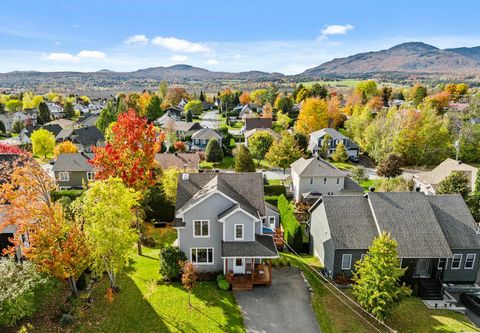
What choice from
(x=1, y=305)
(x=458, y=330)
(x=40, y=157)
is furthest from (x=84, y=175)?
A: (x=458, y=330)

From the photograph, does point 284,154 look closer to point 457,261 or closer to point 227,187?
point 227,187

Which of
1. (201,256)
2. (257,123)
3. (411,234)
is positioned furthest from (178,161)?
(257,123)

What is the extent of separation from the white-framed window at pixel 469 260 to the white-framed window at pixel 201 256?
22973 millimetres

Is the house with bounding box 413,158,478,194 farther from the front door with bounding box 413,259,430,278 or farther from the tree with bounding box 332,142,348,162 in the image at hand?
the front door with bounding box 413,259,430,278

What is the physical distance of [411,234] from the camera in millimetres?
29562

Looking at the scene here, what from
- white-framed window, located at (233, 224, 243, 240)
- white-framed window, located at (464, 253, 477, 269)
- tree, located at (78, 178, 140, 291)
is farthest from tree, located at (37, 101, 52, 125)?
white-framed window, located at (464, 253, 477, 269)

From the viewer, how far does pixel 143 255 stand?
3247 cm

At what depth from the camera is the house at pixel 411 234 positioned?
29.0 metres

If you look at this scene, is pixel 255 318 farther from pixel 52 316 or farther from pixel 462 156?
pixel 462 156

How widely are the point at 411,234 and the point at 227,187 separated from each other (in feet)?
55.5

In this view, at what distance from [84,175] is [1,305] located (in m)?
36.9

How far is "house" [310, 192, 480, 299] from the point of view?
29.0 meters

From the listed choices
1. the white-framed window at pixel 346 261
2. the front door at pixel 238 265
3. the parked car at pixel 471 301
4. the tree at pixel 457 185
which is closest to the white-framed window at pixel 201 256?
the front door at pixel 238 265

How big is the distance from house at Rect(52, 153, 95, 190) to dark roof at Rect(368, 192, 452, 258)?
43451mm
